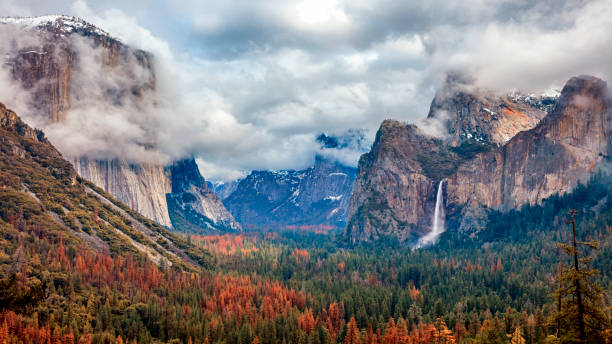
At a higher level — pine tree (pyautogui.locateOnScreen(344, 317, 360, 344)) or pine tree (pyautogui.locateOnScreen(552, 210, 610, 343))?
pine tree (pyautogui.locateOnScreen(552, 210, 610, 343))

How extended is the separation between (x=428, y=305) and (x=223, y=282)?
75931mm

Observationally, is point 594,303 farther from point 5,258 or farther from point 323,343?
point 5,258

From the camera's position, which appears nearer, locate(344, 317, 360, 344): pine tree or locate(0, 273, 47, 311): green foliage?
locate(0, 273, 47, 311): green foliage

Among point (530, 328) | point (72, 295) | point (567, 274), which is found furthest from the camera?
point (72, 295)

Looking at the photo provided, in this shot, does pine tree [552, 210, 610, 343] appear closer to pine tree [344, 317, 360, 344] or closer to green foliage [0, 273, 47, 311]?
green foliage [0, 273, 47, 311]

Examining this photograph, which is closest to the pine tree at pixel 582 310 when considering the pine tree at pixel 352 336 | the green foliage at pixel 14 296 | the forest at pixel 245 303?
the forest at pixel 245 303

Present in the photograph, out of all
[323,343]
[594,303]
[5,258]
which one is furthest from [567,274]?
[5,258]

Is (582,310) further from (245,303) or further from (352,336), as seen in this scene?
(245,303)

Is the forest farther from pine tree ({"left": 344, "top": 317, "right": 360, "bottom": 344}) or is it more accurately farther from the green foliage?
the green foliage

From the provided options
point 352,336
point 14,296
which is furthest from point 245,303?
point 14,296

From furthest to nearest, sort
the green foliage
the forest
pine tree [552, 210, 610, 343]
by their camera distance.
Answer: the forest → the green foliage → pine tree [552, 210, 610, 343]

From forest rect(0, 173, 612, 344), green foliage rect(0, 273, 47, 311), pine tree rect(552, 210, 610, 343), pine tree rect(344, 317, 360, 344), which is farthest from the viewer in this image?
pine tree rect(344, 317, 360, 344)

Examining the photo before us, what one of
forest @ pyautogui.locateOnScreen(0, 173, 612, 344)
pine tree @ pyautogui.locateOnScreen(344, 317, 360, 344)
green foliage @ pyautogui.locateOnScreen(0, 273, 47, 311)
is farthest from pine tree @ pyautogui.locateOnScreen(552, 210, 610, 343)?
pine tree @ pyautogui.locateOnScreen(344, 317, 360, 344)

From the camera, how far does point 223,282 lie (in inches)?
7077
